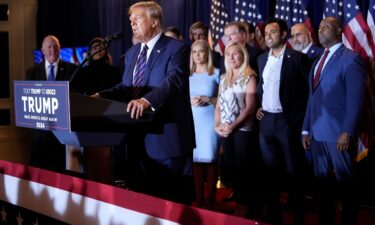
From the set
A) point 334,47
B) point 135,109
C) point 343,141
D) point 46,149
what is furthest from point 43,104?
point 46,149

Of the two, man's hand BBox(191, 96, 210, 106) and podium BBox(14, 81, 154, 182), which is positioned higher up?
podium BBox(14, 81, 154, 182)

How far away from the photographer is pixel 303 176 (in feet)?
15.1

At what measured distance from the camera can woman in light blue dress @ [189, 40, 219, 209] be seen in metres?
4.94

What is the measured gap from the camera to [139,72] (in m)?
3.09

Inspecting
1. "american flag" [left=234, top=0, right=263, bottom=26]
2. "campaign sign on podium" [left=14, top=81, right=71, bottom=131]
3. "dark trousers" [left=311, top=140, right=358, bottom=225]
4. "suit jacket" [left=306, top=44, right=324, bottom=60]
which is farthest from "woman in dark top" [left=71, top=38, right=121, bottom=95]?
"campaign sign on podium" [left=14, top=81, right=71, bottom=131]

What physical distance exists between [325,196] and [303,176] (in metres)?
0.57

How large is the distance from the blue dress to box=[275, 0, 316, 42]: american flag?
103cm

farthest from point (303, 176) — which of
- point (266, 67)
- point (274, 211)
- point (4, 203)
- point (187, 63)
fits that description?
point (4, 203)

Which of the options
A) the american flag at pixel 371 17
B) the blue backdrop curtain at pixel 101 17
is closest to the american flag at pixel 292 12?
the blue backdrop curtain at pixel 101 17

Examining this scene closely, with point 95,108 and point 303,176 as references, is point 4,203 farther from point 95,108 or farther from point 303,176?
point 303,176

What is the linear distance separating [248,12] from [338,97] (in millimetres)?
2340

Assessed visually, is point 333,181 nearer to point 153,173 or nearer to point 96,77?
point 153,173

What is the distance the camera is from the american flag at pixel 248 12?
19.6 feet

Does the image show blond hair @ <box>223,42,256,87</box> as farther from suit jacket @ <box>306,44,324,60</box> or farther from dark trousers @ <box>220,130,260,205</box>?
suit jacket @ <box>306,44,324,60</box>
